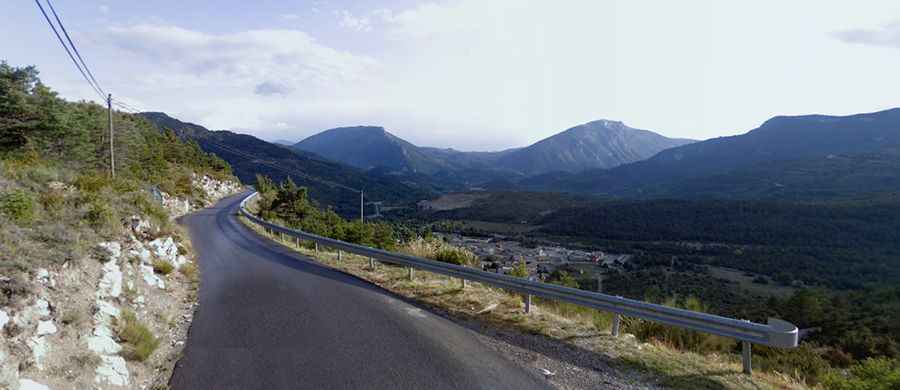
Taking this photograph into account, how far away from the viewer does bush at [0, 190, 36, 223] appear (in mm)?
6676

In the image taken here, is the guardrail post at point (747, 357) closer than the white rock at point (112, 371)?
No

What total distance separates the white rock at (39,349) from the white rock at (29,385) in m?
0.30

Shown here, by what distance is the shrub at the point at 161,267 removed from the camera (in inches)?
388

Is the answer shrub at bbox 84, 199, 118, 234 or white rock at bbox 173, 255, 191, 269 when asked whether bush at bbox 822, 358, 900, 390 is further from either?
white rock at bbox 173, 255, 191, 269

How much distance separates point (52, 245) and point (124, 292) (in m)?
1.36

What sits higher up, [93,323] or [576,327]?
[93,323]

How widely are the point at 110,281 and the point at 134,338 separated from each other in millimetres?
1429

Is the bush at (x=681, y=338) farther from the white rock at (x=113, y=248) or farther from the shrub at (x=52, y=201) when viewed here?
the shrub at (x=52, y=201)

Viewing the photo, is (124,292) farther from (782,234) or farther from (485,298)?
(782,234)

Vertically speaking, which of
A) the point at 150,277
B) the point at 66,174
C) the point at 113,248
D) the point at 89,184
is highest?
the point at 66,174

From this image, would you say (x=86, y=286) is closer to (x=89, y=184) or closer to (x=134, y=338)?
(x=134, y=338)

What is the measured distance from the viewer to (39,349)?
4.24m

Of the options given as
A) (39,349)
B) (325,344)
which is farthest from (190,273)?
(39,349)

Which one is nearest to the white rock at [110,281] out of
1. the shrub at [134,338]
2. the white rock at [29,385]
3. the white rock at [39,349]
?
the shrub at [134,338]
